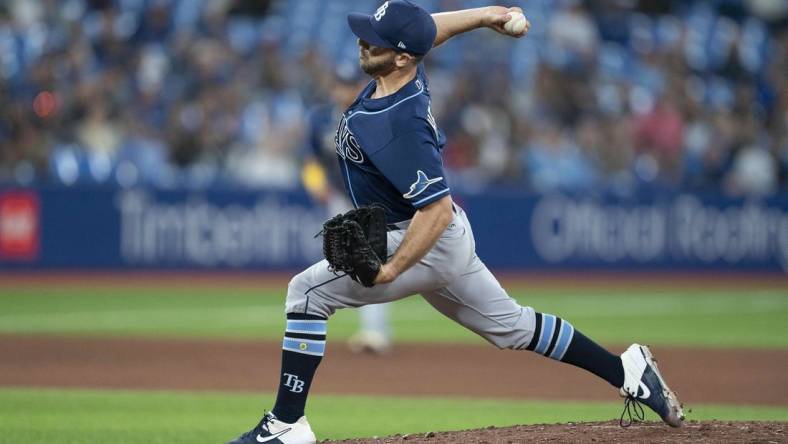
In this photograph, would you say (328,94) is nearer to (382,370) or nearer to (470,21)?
(382,370)

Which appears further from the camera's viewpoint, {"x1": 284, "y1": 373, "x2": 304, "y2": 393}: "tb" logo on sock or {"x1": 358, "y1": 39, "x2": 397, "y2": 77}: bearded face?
{"x1": 284, "y1": 373, "x2": 304, "y2": 393}: "tb" logo on sock

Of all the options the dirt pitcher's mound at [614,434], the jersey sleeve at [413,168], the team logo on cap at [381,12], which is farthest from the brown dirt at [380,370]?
the team logo on cap at [381,12]

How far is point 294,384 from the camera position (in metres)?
5.84

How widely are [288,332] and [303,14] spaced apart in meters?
15.2

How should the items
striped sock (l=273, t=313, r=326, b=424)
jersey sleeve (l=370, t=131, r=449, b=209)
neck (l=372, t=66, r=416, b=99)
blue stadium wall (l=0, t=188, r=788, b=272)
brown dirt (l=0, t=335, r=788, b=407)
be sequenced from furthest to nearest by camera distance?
1. blue stadium wall (l=0, t=188, r=788, b=272)
2. brown dirt (l=0, t=335, r=788, b=407)
3. striped sock (l=273, t=313, r=326, b=424)
4. neck (l=372, t=66, r=416, b=99)
5. jersey sleeve (l=370, t=131, r=449, b=209)

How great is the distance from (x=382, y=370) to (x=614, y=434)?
4621 millimetres

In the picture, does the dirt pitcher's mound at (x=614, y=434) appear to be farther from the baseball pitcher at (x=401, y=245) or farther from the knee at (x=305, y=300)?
the knee at (x=305, y=300)

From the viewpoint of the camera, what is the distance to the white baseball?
6082mm

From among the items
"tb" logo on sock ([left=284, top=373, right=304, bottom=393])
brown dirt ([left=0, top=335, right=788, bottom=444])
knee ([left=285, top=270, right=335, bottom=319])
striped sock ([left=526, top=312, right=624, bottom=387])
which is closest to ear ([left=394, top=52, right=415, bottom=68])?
knee ([left=285, top=270, right=335, bottom=319])

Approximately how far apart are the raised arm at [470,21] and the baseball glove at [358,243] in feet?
3.50

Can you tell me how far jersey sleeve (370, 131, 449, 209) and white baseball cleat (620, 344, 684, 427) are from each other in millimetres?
1423

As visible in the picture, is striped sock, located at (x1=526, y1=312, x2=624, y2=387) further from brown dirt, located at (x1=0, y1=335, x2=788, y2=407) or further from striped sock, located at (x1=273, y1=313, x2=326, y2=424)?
brown dirt, located at (x1=0, y1=335, x2=788, y2=407)

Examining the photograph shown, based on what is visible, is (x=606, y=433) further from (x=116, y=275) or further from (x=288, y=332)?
(x=116, y=275)

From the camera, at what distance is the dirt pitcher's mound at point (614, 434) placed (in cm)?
594
